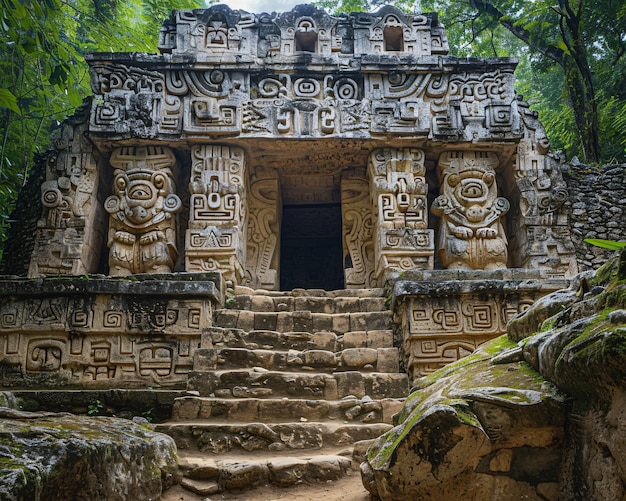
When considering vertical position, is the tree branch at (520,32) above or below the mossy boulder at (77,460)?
above

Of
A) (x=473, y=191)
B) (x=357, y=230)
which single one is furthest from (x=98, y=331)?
(x=473, y=191)

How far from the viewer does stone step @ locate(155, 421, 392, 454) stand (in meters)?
3.90

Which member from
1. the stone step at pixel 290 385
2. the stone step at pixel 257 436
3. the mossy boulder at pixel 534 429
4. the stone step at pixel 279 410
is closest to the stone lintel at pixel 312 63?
the stone step at pixel 290 385

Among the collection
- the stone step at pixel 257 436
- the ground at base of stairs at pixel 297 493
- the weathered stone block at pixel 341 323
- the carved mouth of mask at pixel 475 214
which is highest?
the carved mouth of mask at pixel 475 214

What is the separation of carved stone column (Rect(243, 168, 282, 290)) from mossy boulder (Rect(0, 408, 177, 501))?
4.78 meters

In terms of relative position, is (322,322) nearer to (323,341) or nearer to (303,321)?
(303,321)

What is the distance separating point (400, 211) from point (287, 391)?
130 inches

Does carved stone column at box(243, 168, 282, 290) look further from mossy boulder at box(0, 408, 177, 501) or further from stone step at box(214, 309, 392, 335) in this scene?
mossy boulder at box(0, 408, 177, 501)

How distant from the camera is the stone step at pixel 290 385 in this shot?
464cm

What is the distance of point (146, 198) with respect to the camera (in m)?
7.29

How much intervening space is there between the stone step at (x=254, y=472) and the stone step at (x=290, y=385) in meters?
1.03

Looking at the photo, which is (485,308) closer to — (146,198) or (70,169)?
(146,198)

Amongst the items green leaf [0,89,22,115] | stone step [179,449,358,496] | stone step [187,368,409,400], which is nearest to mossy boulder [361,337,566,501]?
stone step [179,449,358,496]

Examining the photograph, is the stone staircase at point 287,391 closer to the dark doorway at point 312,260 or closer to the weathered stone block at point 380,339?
the weathered stone block at point 380,339
